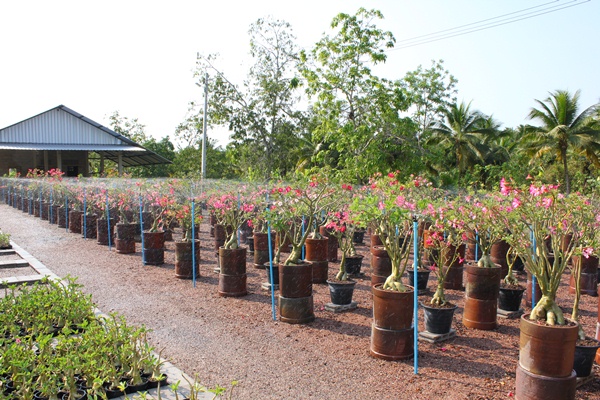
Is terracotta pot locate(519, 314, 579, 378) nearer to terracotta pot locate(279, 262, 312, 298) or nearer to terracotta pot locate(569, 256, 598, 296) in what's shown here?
terracotta pot locate(279, 262, 312, 298)

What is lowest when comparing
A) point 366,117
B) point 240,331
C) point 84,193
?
point 240,331

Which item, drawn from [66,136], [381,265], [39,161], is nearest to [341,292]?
[381,265]

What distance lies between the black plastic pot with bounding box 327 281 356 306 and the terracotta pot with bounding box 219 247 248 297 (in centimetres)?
156

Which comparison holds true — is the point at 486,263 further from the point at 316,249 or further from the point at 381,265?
the point at 316,249

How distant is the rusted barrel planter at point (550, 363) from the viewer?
4.20m

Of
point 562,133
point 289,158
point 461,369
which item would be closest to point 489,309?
point 461,369

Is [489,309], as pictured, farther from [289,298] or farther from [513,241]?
[289,298]

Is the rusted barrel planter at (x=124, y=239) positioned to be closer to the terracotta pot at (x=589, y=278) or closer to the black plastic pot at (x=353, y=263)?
the black plastic pot at (x=353, y=263)

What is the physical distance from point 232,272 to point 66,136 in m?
32.2

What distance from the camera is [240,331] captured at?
6.45m

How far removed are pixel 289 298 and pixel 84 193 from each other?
10493mm

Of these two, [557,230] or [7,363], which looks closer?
[7,363]

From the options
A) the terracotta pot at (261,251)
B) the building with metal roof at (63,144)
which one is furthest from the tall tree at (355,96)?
the building with metal roof at (63,144)

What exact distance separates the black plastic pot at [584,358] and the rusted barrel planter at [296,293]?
3.12 m
